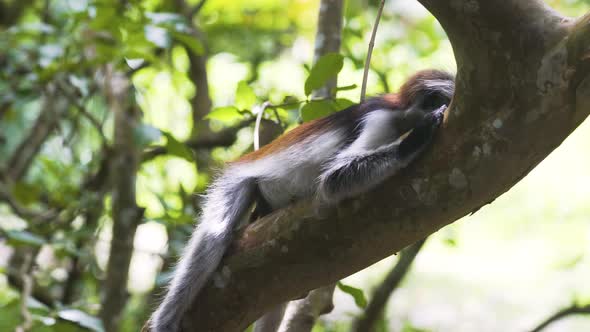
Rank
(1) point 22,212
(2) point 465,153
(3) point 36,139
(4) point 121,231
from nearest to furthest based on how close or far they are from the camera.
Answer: (2) point 465,153, (4) point 121,231, (1) point 22,212, (3) point 36,139

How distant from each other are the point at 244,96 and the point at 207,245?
32.0 inches

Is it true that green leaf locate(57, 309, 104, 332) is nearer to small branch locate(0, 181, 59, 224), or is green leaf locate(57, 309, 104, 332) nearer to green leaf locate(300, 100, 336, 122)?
green leaf locate(300, 100, 336, 122)

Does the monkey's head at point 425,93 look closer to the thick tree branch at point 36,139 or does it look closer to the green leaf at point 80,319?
the green leaf at point 80,319

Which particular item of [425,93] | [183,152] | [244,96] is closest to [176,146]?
[183,152]

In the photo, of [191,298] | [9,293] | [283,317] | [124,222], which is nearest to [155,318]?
[191,298]

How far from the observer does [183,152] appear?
10.8ft

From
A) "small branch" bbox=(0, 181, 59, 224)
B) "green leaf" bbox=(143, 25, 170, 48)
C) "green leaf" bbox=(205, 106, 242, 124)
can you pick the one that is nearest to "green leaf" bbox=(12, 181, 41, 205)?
"small branch" bbox=(0, 181, 59, 224)

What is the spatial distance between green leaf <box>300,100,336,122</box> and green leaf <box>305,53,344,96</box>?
0.16m

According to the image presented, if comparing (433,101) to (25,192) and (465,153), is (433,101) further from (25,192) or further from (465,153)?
(25,192)

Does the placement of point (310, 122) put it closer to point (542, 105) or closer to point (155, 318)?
point (155, 318)

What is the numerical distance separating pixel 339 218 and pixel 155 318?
1.03 meters

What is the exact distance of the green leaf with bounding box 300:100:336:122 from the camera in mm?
3051

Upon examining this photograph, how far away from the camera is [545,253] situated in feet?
26.1

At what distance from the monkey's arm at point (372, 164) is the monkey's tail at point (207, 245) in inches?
18.0
